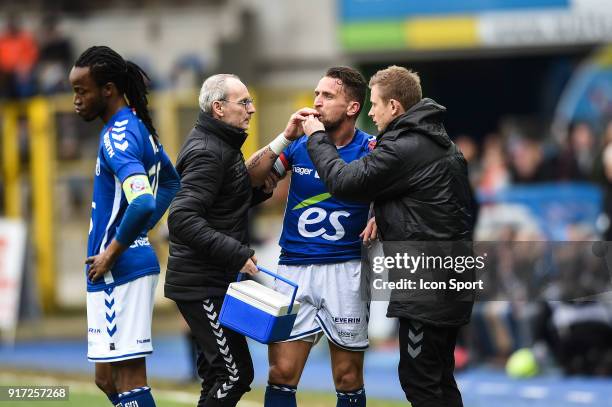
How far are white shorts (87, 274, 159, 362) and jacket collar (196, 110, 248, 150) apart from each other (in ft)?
3.26

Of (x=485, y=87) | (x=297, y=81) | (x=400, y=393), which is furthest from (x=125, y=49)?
(x=400, y=393)

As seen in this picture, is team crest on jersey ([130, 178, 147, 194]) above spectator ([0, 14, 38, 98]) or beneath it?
beneath

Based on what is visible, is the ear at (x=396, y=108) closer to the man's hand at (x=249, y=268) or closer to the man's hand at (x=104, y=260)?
the man's hand at (x=249, y=268)

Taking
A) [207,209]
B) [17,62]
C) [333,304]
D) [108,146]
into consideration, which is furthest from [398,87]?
[17,62]

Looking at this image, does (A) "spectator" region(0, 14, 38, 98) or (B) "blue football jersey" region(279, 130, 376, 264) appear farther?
(A) "spectator" region(0, 14, 38, 98)

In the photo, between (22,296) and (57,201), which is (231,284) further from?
(57,201)

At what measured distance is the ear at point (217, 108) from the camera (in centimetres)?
809

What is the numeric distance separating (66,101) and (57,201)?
65.3 inches

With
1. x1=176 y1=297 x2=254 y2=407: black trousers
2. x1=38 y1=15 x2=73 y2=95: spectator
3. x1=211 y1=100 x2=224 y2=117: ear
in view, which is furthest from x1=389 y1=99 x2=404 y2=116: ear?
x1=38 y1=15 x2=73 y2=95: spectator

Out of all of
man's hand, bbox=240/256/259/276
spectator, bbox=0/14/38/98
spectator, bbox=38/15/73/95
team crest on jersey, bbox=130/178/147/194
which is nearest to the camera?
team crest on jersey, bbox=130/178/147/194

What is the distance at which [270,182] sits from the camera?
840 centimetres

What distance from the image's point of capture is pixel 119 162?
24.8ft

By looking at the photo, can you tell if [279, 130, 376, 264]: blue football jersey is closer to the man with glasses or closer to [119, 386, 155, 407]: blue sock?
the man with glasses

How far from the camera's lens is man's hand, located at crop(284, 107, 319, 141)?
8.09m
